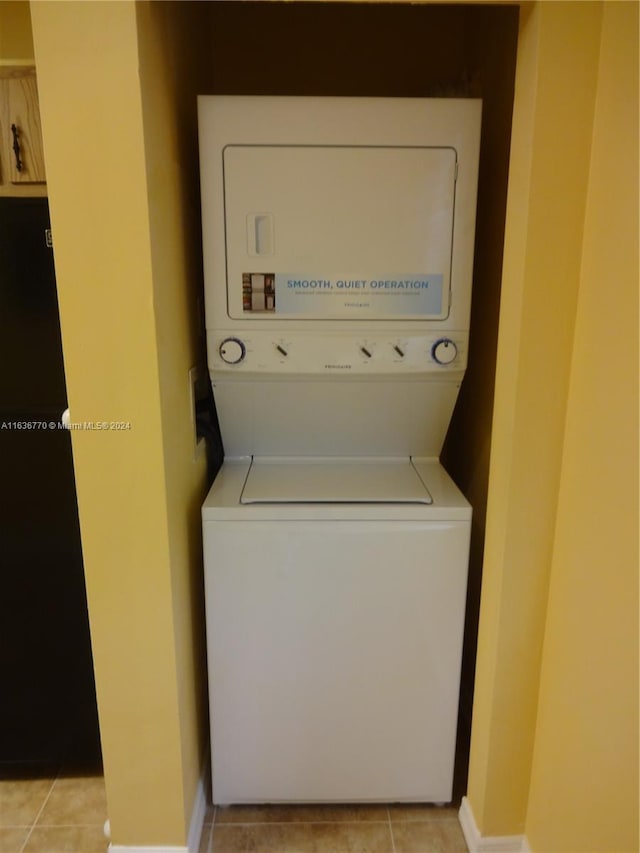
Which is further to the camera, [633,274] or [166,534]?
[166,534]

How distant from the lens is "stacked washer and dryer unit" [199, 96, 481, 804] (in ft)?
4.41

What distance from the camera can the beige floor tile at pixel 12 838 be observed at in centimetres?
150

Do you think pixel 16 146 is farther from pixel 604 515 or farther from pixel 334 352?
pixel 604 515

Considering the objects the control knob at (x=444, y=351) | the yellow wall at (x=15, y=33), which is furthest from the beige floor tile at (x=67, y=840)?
the yellow wall at (x=15, y=33)

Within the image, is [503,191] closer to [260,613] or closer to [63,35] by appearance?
[63,35]

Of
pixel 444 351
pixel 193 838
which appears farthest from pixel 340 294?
pixel 193 838

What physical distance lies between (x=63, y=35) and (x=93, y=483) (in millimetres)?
844

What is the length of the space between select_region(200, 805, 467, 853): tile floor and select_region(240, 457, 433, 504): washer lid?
91cm

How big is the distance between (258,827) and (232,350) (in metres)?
1.28

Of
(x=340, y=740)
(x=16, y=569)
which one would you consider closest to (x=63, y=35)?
(x=16, y=569)

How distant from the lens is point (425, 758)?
1521 mm

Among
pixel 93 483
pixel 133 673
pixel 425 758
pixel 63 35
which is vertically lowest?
pixel 425 758

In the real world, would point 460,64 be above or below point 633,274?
above

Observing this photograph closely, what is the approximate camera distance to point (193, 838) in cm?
145
